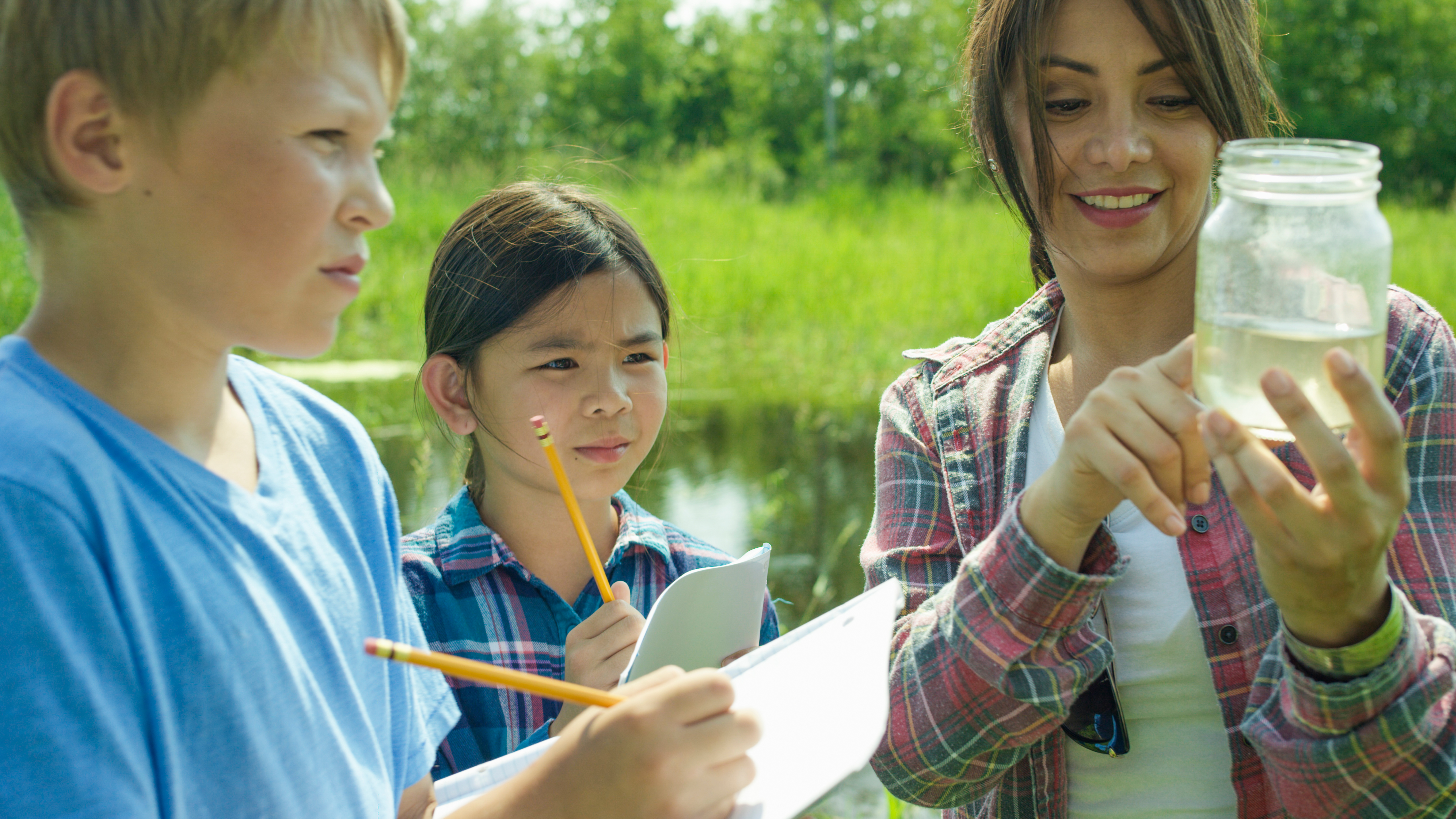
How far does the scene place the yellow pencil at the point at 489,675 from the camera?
0.84 m

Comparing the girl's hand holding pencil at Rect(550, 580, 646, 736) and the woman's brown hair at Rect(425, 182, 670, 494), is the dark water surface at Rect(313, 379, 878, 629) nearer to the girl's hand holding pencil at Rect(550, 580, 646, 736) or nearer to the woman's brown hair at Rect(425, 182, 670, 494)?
the woman's brown hair at Rect(425, 182, 670, 494)

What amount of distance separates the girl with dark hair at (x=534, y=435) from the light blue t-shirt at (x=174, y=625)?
1.53ft

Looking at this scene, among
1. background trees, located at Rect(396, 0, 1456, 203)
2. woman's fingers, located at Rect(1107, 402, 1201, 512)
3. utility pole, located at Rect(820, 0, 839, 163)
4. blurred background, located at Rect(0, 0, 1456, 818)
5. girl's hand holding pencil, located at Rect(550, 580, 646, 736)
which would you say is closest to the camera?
woman's fingers, located at Rect(1107, 402, 1201, 512)

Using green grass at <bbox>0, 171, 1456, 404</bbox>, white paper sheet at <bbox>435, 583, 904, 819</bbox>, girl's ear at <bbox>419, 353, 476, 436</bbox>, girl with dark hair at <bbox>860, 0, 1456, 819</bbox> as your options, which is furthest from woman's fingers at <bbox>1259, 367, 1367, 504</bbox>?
green grass at <bbox>0, 171, 1456, 404</bbox>

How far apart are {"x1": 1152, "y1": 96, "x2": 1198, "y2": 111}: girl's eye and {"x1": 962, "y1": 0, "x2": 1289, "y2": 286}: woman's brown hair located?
14 mm

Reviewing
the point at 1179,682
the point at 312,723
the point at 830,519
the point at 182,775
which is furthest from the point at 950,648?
the point at 830,519

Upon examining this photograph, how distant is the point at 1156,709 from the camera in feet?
4.57

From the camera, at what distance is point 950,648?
130cm

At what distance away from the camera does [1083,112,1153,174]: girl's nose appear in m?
1.40

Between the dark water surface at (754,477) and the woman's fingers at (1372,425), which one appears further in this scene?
the dark water surface at (754,477)

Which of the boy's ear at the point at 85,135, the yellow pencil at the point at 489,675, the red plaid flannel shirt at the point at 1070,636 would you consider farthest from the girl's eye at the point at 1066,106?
the boy's ear at the point at 85,135

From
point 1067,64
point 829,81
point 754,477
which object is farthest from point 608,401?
point 829,81

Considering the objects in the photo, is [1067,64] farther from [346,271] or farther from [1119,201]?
[346,271]

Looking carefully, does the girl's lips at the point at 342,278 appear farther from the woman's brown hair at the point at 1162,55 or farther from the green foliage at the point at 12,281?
the green foliage at the point at 12,281
